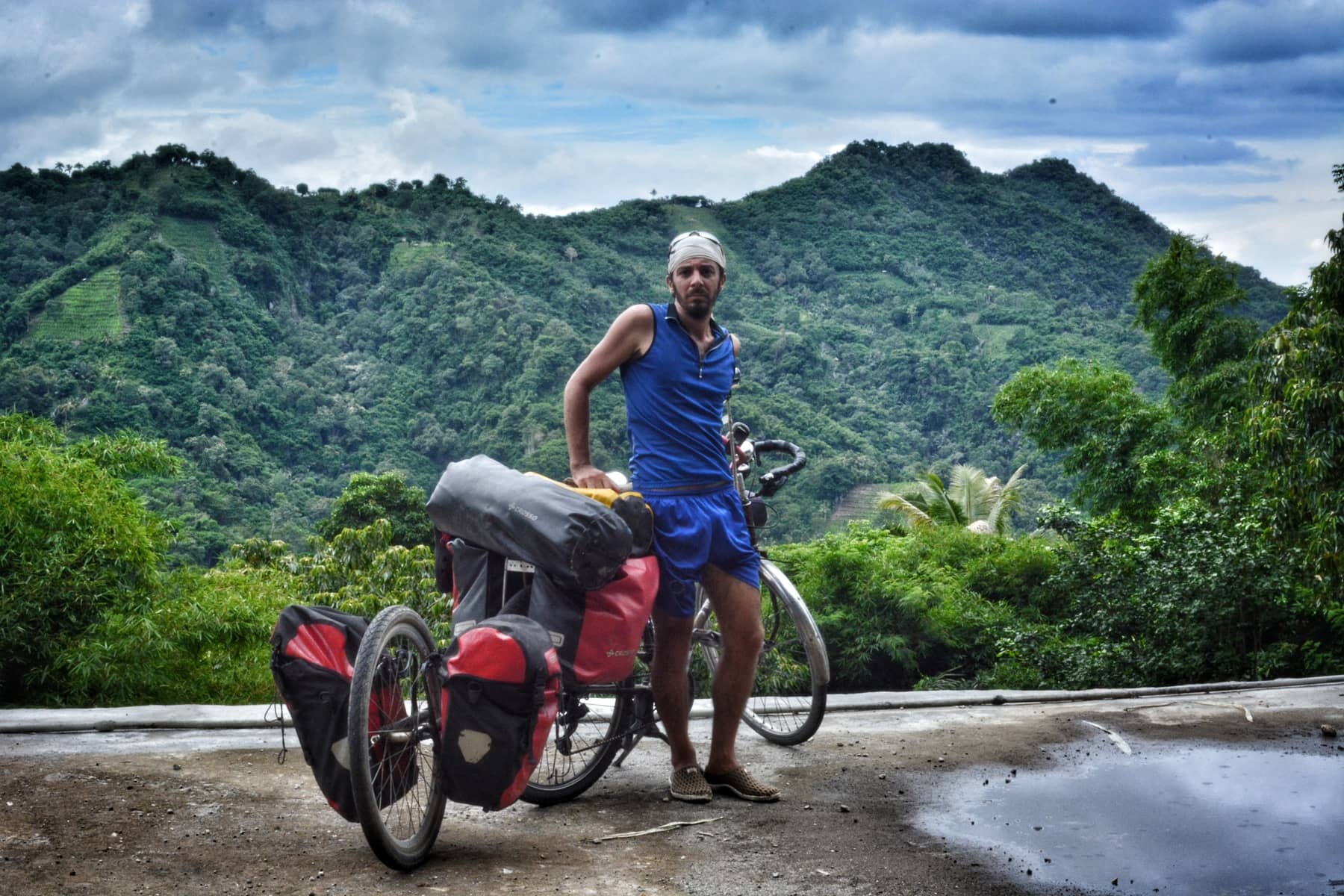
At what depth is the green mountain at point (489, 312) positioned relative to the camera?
49.2 meters

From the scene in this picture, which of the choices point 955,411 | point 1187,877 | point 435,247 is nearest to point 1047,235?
point 955,411

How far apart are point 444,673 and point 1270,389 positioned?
22.5 ft

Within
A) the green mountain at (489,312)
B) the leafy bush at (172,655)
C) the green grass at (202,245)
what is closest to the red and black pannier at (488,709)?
the leafy bush at (172,655)

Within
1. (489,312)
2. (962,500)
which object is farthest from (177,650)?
(489,312)

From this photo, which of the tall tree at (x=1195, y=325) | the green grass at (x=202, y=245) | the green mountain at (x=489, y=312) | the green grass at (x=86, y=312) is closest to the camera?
the tall tree at (x=1195, y=325)

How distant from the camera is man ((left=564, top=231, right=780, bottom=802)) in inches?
145

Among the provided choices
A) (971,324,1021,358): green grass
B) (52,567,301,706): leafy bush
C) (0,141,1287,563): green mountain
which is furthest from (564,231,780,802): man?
(971,324,1021,358): green grass

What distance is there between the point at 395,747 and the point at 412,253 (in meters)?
75.3

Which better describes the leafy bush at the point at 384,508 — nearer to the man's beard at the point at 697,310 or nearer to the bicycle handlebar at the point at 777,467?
the bicycle handlebar at the point at 777,467

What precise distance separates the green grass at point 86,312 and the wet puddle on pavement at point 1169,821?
54.2 metres

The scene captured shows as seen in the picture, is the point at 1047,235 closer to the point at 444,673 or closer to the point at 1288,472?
the point at 1288,472

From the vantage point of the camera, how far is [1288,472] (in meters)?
7.88

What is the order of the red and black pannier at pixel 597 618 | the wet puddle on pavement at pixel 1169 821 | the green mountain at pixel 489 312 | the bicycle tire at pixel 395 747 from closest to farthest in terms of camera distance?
the bicycle tire at pixel 395 747
the wet puddle on pavement at pixel 1169 821
the red and black pannier at pixel 597 618
the green mountain at pixel 489 312

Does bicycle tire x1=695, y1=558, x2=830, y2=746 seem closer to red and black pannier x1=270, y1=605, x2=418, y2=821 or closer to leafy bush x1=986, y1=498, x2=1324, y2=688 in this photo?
red and black pannier x1=270, y1=605, x2=418, y2=821
